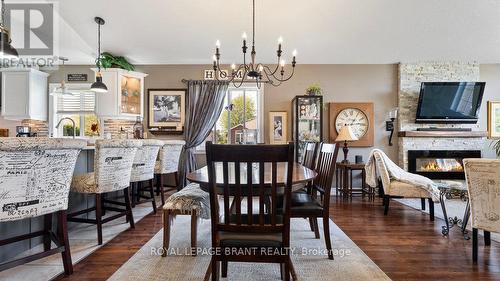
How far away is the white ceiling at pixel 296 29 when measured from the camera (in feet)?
12.4

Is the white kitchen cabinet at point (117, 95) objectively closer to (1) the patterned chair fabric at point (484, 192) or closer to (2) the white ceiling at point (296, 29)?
(2) the white ceiling at point (296, 29)

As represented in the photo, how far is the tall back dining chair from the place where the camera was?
6.44ft

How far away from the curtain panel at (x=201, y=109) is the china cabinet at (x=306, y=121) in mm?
1469

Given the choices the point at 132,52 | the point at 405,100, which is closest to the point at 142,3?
the point at 132,52

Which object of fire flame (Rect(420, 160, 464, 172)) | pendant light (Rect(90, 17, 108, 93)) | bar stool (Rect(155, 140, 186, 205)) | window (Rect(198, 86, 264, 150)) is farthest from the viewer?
window (Rect(198, 86, 264, 150))

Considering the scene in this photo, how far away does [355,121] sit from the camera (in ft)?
16.2

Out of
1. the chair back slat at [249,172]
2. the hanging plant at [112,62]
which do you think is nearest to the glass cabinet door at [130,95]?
the hanging plant at [112,62]

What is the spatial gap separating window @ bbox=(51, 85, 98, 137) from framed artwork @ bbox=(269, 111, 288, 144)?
3.64 meters

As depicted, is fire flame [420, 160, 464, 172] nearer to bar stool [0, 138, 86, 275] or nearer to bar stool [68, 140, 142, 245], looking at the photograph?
bar stool [68, 140, 142, 245]

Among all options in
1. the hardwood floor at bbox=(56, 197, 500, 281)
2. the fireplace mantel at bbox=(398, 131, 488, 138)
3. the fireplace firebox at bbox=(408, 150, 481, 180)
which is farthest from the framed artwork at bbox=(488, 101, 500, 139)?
the hardwood floor at bbox=(56, 197, 500, 281)

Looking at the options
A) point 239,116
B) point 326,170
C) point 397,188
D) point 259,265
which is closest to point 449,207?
point 397,188

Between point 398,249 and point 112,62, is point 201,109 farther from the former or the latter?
point 398,249

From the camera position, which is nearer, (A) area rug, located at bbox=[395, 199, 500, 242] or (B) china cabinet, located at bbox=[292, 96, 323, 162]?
(A) area rug, located at bbox=[395, 199, 500, 242]

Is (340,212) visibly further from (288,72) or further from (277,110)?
(288,72)
